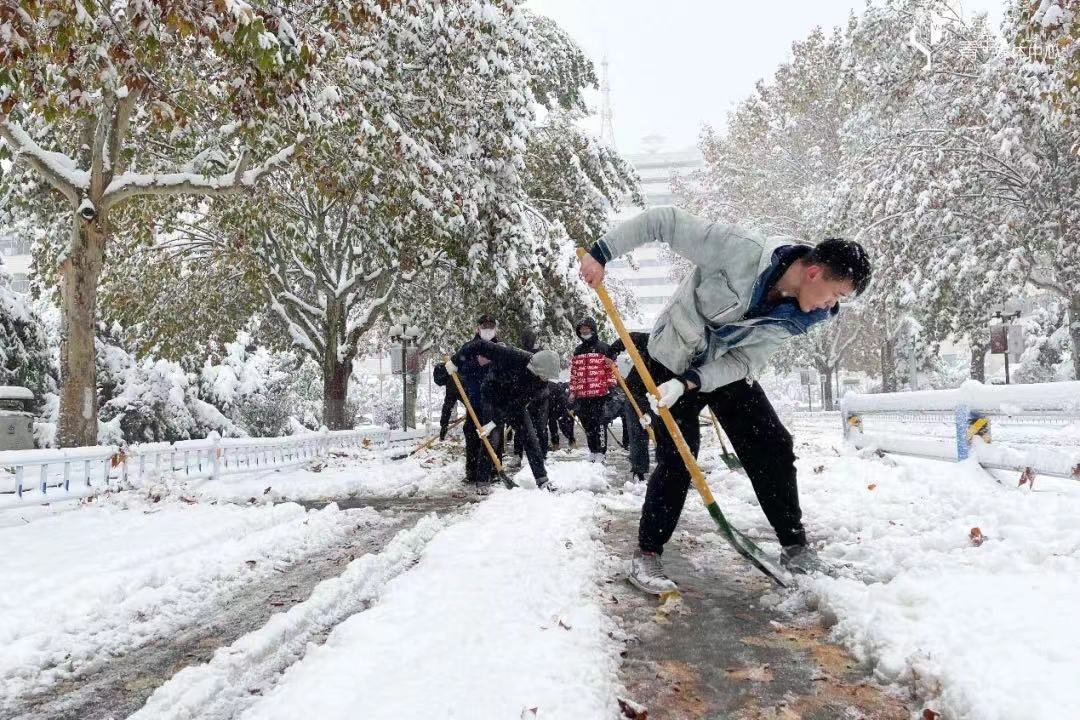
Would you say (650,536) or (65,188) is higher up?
(65,188)

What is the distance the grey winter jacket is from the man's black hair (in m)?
0.25

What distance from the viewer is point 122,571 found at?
3875mm

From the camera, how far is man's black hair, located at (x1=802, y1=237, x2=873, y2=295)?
3.07 metres

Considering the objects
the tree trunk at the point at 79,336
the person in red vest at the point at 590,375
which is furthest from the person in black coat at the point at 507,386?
the tree trunk at the point at 79,336

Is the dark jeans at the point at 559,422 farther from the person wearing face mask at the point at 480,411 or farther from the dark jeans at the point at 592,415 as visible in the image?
the person wearing face mask at the point at 480,411

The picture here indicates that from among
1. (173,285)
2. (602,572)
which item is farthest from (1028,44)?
(173,285)

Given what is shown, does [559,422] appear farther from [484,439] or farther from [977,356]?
[977,356]

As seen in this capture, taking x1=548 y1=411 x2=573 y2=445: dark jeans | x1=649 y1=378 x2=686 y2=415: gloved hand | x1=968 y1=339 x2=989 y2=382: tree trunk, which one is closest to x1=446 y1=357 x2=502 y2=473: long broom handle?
x1=649 y1=378 x2=686 y2=415: gloved hand

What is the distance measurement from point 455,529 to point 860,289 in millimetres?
3040

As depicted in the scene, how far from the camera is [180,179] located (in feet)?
32.8

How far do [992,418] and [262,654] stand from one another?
647 centimetres

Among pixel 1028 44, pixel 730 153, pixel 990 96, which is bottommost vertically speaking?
pixel 1028 44

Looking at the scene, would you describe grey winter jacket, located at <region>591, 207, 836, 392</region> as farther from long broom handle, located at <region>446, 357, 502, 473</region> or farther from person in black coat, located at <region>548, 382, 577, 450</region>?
person in black coat, located at <region>548, 382, 577, 450</region>

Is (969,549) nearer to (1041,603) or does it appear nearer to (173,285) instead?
(1041,603)
